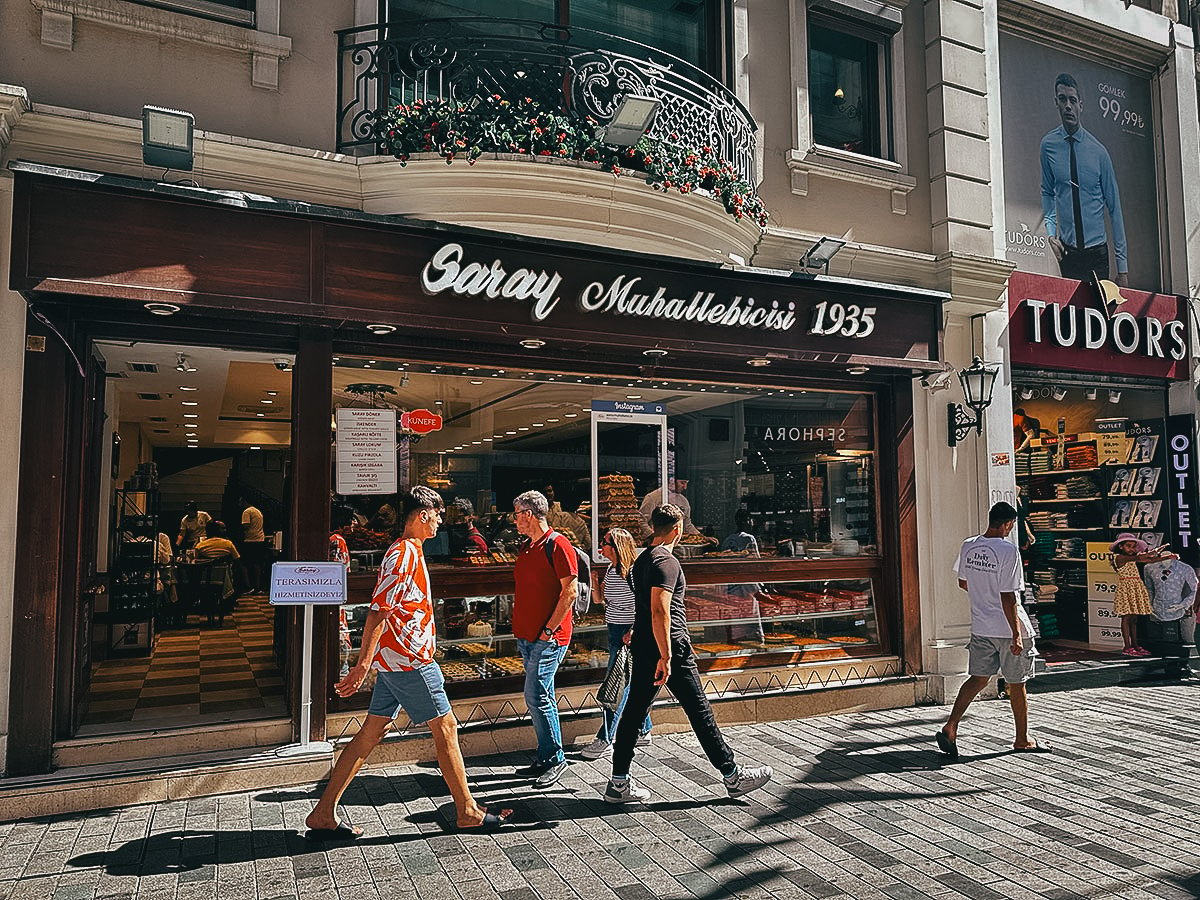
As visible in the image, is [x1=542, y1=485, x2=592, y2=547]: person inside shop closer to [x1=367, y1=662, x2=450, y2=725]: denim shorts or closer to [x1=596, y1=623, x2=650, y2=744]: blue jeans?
[x1=596, y1=623, x2=650, y2=744]: blue jeans

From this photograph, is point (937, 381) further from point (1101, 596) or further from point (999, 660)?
point (1101, 596)

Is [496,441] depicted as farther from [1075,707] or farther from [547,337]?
[1075,707]

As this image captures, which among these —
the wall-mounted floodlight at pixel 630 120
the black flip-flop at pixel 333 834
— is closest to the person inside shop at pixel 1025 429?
the wall-mounted floodlight at pixel 630 120

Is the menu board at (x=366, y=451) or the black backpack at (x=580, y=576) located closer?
the black backpack at (x=580, y=576)

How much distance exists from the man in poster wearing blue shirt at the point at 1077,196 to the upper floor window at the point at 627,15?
5058 mm

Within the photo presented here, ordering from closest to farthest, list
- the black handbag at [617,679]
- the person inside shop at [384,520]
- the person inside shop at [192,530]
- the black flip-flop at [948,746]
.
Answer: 1. the black handbag at [617,679]
2. the black flip-flop at [948,746]
3. the person inside shop at [384,520]
4. the person inside shop at [192,530]

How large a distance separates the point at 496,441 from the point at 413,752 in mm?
2840

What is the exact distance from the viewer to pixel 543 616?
652 cm

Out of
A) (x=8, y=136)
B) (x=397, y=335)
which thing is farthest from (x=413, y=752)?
(x=8, y=136)

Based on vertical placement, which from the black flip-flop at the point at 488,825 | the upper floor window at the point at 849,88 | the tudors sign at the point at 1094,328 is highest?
the upper floor window at the point at 849,88

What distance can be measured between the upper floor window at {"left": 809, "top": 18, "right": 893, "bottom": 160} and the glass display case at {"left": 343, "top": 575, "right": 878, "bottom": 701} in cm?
489

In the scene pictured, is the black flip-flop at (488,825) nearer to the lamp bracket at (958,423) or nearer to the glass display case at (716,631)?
the glass display case at (716,631)

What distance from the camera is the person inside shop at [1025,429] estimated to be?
1375 centimetres

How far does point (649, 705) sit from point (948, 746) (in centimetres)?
287
